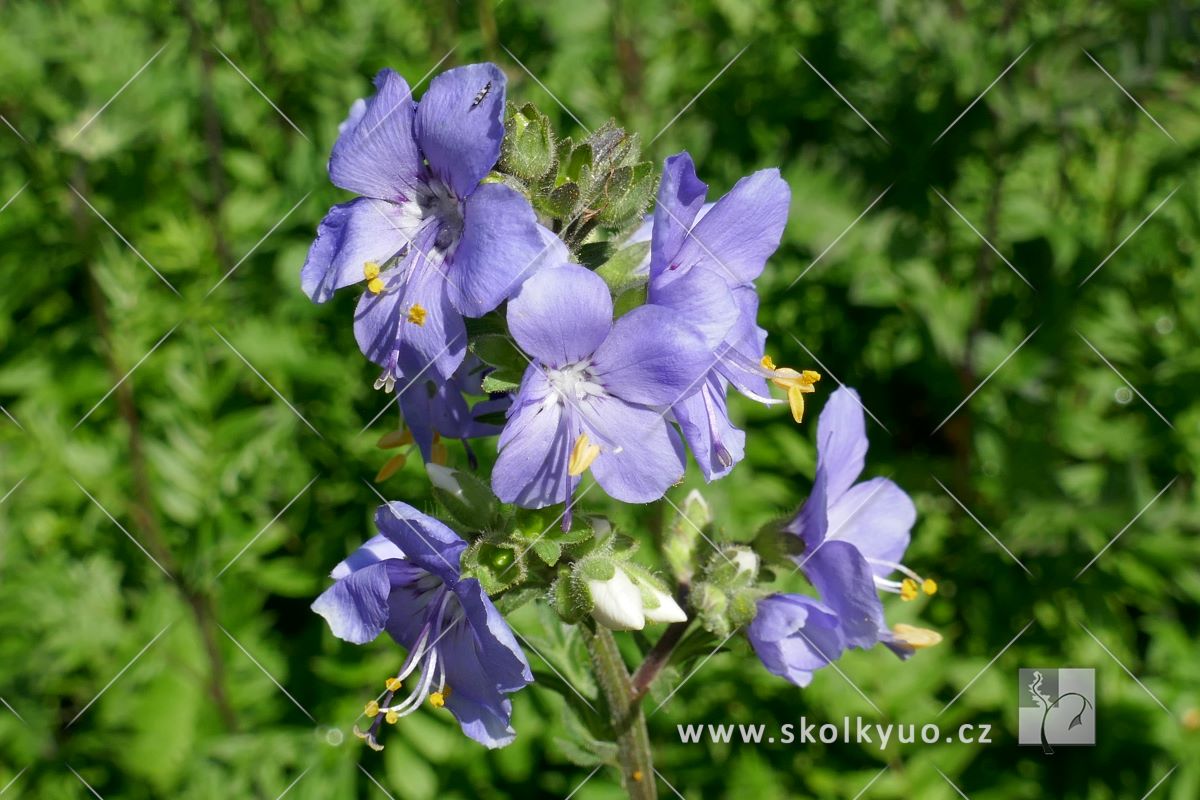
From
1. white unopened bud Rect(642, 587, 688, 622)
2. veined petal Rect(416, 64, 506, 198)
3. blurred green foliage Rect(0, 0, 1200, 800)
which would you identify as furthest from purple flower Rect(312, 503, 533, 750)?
blurred green foliage Rect(0, 0, 1200, 800)

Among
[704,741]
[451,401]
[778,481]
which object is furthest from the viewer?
[778,481]

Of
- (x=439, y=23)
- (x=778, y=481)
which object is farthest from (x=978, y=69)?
(x=439, y=23)

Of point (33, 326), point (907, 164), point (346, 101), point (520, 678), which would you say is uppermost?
point (907, 164)

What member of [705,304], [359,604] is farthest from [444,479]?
[705,304]

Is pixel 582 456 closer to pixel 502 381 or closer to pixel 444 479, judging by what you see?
pixel 502 381

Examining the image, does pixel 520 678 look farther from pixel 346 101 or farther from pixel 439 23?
pixel 439 23

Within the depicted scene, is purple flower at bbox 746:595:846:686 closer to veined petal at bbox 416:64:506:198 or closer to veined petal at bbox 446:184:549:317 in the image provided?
veined petal at bbox 446:184:549:317

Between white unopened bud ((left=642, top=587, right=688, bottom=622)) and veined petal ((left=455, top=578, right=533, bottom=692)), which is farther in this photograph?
white unopened bud ((left=642, top=587, right=688, bottom=622))

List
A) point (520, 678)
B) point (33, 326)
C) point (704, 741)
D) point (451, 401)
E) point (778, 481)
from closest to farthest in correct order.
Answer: point (520, 678) < point (451, 401) < point (704, 741) < point (778, 481) < point (33, 326)
